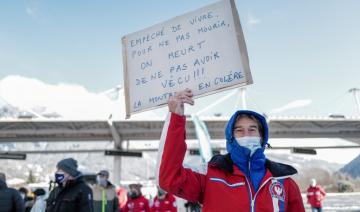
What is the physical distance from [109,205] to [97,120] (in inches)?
630

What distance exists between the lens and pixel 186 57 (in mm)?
2500

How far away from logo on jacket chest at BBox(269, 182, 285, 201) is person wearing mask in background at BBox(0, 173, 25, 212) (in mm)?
4250

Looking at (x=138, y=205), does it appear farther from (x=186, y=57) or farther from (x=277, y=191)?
(x=277, y=191)

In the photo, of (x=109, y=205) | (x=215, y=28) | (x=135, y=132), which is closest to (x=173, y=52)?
(x=215, y=28)

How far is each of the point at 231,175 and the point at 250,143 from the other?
230 mm

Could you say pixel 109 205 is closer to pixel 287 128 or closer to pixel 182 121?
pixel 182 121

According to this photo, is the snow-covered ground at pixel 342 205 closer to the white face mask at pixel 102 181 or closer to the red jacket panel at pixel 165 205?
the red jacket panel at pixel 165 205

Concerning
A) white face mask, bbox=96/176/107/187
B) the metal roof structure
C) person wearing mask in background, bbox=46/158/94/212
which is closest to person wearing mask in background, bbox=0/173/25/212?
person wearing mask in background, bbox=46/158/94/212

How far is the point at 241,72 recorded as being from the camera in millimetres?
2318

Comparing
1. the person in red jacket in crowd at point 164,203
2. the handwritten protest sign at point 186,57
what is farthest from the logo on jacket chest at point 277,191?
the person in red jacket in crowd at point 164,203

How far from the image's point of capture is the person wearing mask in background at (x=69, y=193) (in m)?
3.45

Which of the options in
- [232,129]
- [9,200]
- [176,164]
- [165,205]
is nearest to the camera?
[176,164]

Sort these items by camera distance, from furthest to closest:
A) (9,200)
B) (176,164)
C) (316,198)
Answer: (316,198), (9,200), (176,164)

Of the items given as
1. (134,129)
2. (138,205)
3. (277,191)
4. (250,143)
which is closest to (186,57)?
(250,143)
